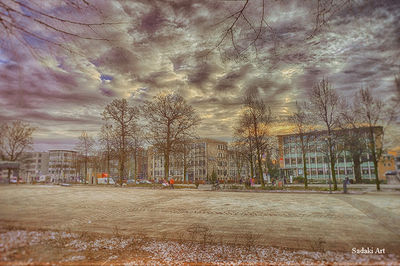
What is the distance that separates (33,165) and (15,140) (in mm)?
493

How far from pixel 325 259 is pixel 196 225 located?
10.6 feet

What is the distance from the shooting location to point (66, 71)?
406cm

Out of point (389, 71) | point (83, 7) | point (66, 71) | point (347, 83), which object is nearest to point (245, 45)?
point (347, 83)

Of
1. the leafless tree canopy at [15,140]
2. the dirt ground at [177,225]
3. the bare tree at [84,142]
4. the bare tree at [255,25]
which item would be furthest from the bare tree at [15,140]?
the bare tree at [255,25]

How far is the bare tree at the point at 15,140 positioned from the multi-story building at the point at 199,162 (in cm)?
2002

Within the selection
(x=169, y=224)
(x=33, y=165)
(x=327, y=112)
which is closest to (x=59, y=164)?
(x=33, y=165)

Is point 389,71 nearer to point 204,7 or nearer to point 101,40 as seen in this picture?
point 204,7

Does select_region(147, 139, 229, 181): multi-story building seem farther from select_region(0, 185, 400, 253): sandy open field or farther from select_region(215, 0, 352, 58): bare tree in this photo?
select_region(215, 0, 352, 58): bare tree

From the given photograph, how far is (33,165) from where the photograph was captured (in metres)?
3.60

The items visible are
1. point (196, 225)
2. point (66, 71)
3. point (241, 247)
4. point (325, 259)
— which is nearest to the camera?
point (325, 259)

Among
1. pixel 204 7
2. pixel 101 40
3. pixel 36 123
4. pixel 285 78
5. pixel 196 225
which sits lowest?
pixel 196 225

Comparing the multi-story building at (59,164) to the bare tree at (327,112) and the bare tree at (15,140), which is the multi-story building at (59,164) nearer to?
the bare tree at (15,140)

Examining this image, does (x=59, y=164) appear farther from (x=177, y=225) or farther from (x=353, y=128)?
(x=353, y=128)

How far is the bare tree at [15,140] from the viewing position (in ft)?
10.6
